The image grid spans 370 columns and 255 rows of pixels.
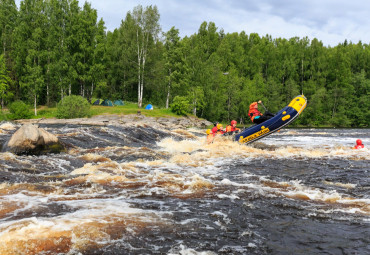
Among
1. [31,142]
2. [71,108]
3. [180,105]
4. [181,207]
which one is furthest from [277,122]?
[71,108]

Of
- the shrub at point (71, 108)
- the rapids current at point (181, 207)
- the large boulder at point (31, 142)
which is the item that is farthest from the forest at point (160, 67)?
the rapids current at point (181, 207)

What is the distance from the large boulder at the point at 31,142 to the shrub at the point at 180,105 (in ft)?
90.8

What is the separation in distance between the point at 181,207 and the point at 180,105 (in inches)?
1333

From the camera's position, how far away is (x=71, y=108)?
32.9 meters

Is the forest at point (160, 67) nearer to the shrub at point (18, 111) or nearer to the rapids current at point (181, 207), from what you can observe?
the shrub at point (18, 111)

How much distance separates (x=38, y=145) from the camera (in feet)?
38.8

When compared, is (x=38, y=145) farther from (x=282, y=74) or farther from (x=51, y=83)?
(x=282, y=74)

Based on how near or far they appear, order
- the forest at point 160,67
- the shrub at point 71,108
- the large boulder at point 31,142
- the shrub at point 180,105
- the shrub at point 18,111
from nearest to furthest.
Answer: the large boulder at point 31,142 < the shrub at point 18,111 < the shrub at point 71,108 < the forest at point 160,67 < the shrub at point 180,105

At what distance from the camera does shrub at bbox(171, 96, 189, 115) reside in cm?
3969

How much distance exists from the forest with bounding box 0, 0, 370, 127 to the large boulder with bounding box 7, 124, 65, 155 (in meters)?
27.0

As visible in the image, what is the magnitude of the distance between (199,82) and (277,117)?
3337cm

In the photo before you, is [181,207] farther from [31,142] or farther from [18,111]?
[18,111]

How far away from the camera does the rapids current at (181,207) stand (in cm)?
446

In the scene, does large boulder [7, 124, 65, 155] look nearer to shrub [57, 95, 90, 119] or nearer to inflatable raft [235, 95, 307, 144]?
inflatable raft [235, 95, 307, 144]
